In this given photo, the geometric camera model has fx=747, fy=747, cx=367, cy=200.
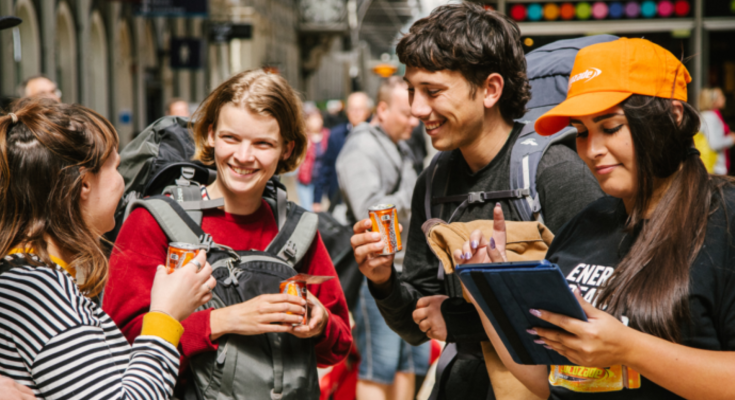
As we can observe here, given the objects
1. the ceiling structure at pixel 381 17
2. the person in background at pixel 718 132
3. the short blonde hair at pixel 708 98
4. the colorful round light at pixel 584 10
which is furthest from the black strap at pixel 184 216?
the ceiling structure at pixel 381 17

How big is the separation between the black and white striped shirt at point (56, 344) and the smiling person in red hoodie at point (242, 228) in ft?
1.45

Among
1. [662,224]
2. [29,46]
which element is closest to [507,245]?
[662,224]

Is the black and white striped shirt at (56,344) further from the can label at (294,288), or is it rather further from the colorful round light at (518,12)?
the colorful round light at (518,12)

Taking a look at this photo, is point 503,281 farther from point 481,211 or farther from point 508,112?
point 508,112

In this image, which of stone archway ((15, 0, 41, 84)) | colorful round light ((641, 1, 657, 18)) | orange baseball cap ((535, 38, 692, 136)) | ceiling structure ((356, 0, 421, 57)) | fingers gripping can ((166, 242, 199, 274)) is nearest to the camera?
orange baseball cap ((535, 38, 692, 136))

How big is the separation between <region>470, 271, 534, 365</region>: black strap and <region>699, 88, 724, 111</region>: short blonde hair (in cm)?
650

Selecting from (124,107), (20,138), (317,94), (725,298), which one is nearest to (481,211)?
(725,298)

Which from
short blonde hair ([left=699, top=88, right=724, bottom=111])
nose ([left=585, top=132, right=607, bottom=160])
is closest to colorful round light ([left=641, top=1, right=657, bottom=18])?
short blonde hair ([left=699, top=88, right=724, bottom=111])

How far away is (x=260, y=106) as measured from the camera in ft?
8.81

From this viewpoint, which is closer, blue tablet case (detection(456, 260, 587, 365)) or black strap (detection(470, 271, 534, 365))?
blue tablet case (detection(456, 260, 587, 365))

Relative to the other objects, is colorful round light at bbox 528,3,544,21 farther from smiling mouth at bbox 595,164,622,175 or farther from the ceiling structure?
the ceiling structure

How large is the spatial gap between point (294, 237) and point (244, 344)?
0.44 meters

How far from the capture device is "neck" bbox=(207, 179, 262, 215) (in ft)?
9.01

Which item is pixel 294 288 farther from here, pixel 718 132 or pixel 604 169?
pixel 718 132
